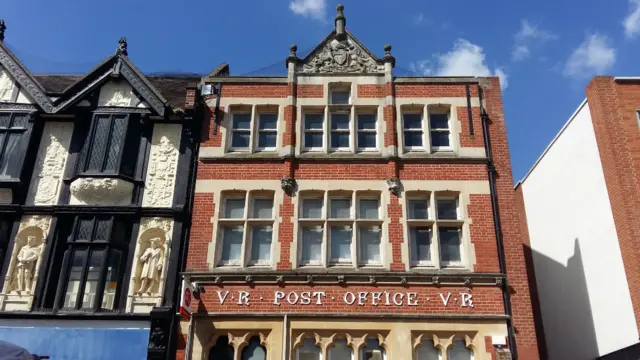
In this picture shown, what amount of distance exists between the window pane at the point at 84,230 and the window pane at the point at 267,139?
5311 millimetres

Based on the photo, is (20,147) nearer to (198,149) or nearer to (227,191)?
(198,149)

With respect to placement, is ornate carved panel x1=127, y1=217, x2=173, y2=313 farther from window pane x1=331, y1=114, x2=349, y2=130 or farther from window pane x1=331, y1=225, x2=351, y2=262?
window pane x1=331, y1=114, x2=349, y2=130

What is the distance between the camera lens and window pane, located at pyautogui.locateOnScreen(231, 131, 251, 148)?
1672 centimetres

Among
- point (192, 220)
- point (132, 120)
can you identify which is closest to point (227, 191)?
point (192, 220)

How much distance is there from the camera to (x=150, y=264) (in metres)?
14.6

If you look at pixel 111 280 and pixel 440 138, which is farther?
pixel 440 138

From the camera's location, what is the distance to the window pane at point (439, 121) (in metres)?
16.8

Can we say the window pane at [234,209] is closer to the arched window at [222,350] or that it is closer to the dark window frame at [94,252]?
the dark window frame at [94,252]

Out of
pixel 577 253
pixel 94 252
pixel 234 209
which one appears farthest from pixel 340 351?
pixel 577 253

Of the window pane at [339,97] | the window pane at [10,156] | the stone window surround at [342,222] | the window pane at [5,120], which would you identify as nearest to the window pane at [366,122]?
the window pane at [339,97]

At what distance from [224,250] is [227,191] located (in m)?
1.70

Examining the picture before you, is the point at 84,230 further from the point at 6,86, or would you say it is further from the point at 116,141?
the point at 6,86

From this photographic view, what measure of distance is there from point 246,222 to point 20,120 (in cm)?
770

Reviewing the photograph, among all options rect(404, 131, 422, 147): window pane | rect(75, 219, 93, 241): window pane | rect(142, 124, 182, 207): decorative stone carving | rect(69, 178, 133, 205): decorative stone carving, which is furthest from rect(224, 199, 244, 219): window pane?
rect(404, 131, 422, 147): window pane
